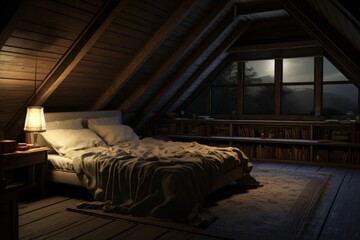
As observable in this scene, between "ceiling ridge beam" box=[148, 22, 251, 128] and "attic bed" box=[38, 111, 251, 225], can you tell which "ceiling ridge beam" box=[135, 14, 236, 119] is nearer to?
"ceiling ridge beam" box=[148, 22, 251, 128]

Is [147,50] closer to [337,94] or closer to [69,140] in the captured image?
[69,140]

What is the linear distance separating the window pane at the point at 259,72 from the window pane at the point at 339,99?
3.66 feet

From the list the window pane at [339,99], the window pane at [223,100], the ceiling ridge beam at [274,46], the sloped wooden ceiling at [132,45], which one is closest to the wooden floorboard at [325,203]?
the window pane at [339,99]

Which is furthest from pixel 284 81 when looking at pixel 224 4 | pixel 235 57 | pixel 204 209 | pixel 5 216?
pixel 5 216

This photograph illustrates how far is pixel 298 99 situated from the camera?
711 centimetres

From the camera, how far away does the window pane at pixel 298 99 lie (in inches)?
275

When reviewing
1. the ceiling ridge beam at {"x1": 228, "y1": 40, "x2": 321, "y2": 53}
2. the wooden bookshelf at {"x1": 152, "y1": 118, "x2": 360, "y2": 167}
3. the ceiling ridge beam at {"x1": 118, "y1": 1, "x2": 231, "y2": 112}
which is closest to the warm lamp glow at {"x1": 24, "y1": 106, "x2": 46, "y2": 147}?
the ceiling ridge beam at {"x1": 118, "y1": 1, "x2": 231, "y2": 112}

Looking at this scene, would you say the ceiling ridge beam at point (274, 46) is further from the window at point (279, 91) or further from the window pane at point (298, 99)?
the window pane at point (298, 99)

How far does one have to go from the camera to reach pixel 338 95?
22.1ft

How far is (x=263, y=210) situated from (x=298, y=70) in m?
4.17

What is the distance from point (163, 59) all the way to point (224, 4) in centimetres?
133

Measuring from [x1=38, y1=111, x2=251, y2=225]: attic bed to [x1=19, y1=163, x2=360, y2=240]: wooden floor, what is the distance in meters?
0.25

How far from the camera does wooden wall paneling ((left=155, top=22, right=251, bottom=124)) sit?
660cm

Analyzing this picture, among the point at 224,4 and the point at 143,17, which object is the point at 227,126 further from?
the point at 143,17
